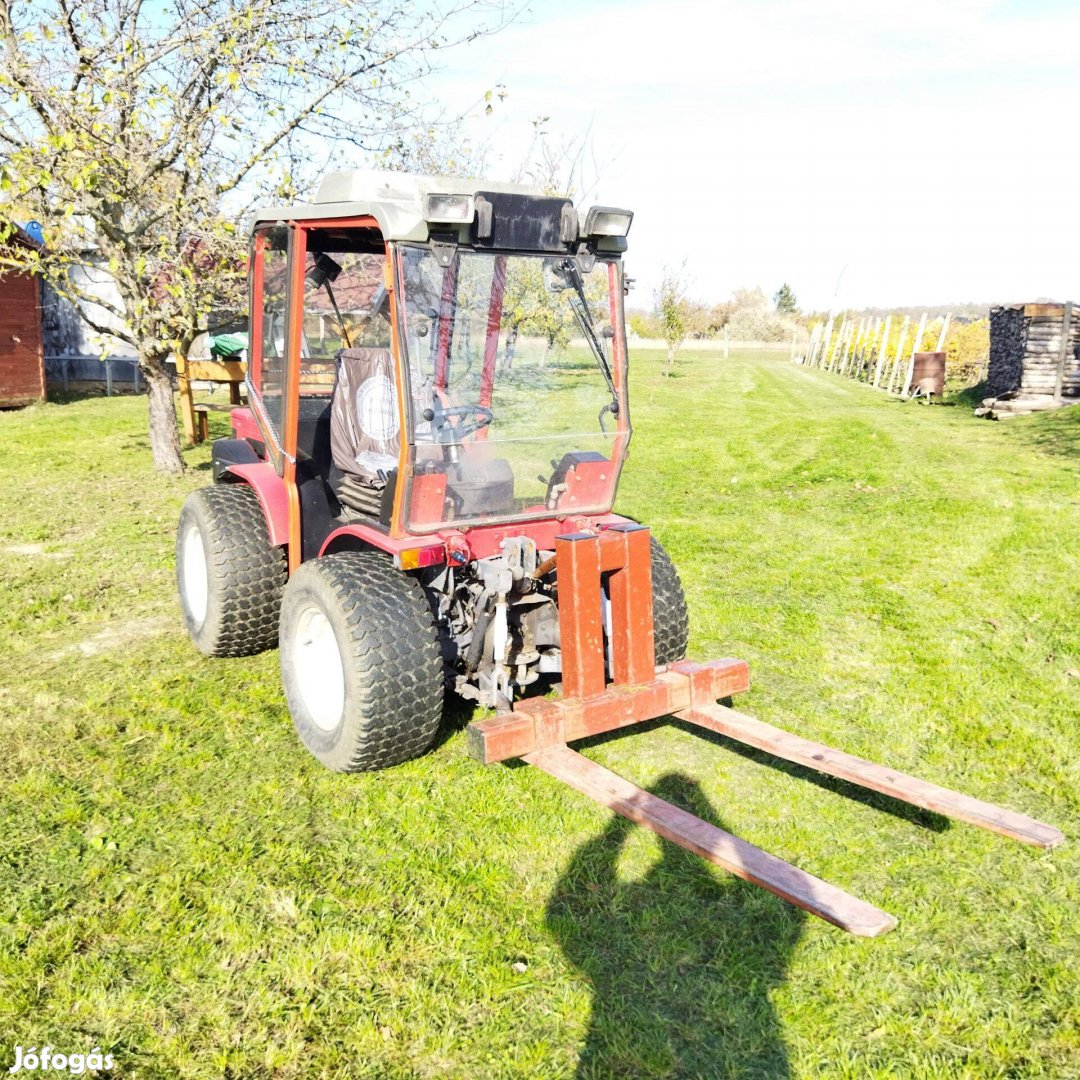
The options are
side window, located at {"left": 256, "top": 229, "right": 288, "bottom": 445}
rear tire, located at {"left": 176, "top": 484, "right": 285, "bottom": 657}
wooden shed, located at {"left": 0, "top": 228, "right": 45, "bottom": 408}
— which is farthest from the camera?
wooden shed, located at {"left": 0, "top": 228, "right": 45, "bottom": 408}

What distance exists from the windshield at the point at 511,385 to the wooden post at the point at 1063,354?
52.4 ft

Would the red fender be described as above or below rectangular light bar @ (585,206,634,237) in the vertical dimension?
below

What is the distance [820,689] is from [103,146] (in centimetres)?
753

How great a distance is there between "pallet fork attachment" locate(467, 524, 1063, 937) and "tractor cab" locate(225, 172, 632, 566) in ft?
1.73

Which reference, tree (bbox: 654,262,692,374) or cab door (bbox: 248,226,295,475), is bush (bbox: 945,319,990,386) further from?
cab door (bbox: 248,226,295,475)

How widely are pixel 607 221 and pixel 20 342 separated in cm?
1770

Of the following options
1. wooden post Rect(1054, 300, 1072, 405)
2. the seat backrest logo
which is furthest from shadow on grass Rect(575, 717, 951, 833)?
wooden post Rect(1054, 300, 1072, 405)

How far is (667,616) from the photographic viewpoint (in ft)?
15.5

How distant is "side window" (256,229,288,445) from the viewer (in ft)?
Answer: 15.8

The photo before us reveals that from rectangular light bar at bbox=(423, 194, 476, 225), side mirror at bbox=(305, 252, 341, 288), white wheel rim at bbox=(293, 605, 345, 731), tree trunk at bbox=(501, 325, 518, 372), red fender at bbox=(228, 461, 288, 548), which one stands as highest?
rectangular light bar at bbox=(423, 194, 476, 225)

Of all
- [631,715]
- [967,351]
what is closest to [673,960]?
[631,715]

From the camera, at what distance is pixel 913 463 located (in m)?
12.4

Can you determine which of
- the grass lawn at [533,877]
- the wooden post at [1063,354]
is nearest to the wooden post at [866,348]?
the wooden post at [1063,354]

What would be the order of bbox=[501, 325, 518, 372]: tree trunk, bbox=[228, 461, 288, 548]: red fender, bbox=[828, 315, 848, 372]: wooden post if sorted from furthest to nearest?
bbox=[828, 315, 848, 372]: wooden post → bbox=[228, 461, 288, 548]: red fender → bbox=[501, 325, 518, 372]: tree trunk
